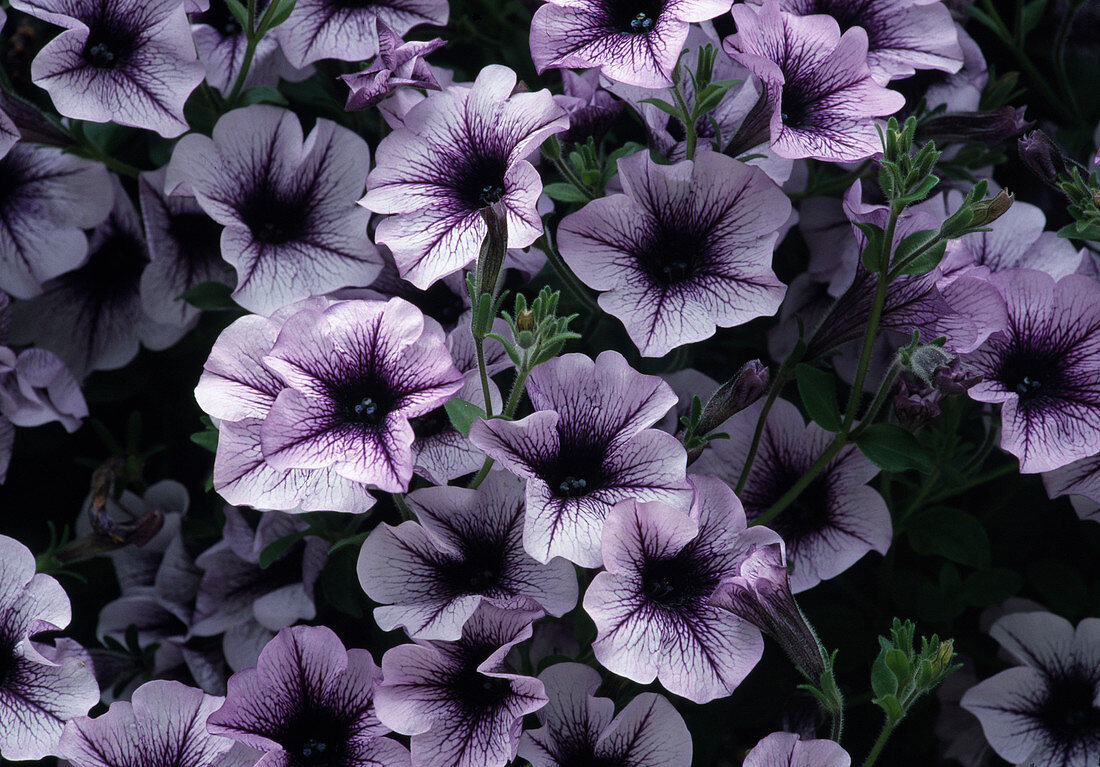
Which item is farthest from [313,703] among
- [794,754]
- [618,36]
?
[618,36]

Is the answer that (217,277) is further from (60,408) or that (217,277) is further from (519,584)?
(519,584)

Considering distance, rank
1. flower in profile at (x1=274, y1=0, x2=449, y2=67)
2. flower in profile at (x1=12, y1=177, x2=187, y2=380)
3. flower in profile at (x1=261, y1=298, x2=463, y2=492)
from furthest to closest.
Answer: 1. flower in profile at (x1=12, y1=177, x2=187, y2=380)
2. flower in profile at (x1=274, y1=0, x2=449, y2=67)
3. flower in profile at (x1=261, y1=298, x2=463, y2=492)

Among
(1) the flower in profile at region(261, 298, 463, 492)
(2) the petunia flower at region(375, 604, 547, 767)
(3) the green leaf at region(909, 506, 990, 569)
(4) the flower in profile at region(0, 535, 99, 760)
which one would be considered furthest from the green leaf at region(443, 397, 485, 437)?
(3) the green leaf at region(909, 506, 990, 569)

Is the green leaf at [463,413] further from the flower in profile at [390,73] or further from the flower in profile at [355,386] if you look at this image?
the flower in profile at [390,73]

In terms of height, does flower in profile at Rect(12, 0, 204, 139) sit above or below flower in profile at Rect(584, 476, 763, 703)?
above

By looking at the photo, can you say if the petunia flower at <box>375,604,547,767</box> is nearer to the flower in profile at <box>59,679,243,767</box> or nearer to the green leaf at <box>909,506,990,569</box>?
the flower in profile at <box>59,679,243,767</box>

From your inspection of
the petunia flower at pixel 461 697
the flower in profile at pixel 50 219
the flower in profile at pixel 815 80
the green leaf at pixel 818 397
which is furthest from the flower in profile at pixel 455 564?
the flower in profile at pixel 50 219

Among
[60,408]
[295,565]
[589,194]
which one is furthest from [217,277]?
[589,194]

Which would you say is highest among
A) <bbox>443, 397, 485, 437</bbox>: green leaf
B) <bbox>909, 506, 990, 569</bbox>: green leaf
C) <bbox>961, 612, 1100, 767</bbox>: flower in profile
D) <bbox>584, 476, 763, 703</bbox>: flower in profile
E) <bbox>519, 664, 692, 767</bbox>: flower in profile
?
<bbox>443, 397, 485, 437</bbox>: green leaf
